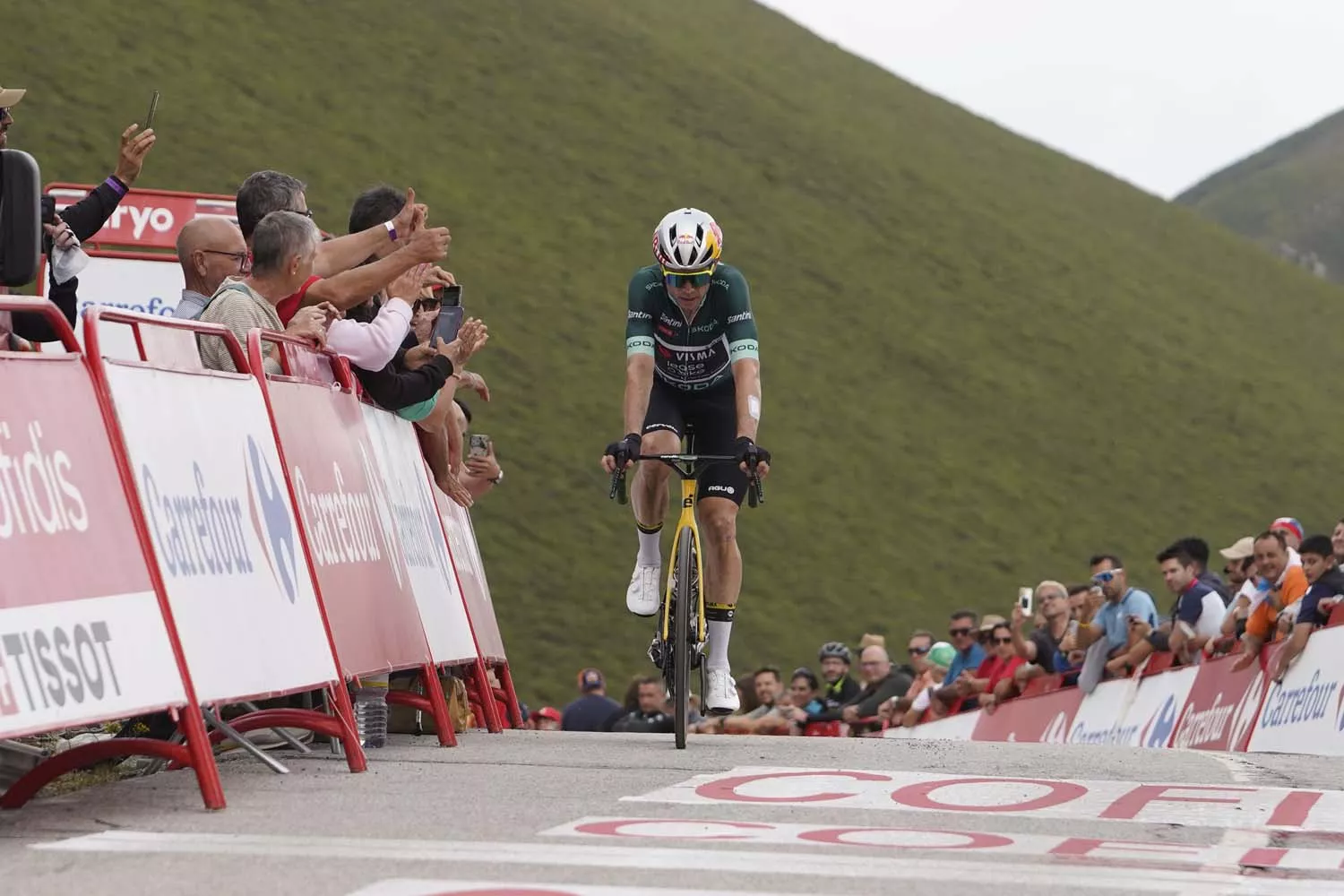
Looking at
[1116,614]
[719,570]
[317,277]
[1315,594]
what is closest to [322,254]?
[317,277]

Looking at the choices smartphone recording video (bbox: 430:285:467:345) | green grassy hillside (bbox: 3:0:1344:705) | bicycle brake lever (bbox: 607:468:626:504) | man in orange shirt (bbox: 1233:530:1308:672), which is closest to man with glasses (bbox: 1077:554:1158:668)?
man in orange shirt (bbox: 1233:530:1308:672)

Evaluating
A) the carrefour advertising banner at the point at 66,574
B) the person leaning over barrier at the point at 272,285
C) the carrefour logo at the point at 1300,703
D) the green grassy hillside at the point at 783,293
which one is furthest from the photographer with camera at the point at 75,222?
the green grassy hillside at the point at 783,293

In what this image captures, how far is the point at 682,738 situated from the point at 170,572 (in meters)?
3.69

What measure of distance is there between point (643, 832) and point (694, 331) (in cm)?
502

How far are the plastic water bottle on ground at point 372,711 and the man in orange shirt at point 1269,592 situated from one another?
22.2ft

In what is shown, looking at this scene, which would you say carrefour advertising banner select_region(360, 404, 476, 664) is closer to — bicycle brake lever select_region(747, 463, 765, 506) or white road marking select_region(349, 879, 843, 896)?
bicycle brake lever select_region(747, 463, 765, 506)

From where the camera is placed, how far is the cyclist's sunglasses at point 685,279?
1051cm

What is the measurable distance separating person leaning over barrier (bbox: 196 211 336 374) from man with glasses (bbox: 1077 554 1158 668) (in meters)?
9.17

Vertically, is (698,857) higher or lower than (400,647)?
lower

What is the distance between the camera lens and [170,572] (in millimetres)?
6781

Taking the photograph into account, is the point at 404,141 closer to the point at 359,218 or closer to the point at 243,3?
the point at 243,3

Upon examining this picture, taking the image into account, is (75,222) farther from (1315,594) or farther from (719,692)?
(1315,594)

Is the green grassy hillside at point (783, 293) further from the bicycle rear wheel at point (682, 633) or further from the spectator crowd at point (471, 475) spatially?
the bicycle rear wheel at point (682, 633)

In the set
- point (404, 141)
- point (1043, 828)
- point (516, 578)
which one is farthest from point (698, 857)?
point (404, 141)
